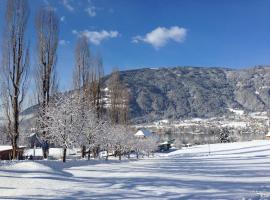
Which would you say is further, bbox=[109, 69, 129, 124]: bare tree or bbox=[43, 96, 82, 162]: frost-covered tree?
bbox=[109, 69, 129, 124]: bare tree

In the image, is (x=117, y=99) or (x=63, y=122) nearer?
(x=63, y=122)

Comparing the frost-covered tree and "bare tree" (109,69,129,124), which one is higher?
"bare tree" (109,69,129,124)

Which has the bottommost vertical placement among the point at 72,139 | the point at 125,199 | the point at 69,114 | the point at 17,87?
the point at 125,199

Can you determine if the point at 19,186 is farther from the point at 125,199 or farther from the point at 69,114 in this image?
the point at 69,114

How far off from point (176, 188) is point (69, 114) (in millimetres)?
21495

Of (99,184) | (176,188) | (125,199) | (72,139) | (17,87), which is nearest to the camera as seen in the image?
(125,199)

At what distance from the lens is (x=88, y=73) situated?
4644cm

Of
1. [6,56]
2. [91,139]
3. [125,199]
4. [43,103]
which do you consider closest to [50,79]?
[43,103]

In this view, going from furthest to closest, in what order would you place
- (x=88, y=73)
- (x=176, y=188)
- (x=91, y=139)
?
(x=88, y=73), (x=91, y=139), (x=176, y=188)

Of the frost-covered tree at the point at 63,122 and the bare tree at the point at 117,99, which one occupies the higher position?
the bare tree at the point at 117,99

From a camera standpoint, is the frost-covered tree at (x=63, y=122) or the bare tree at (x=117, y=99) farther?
the bare tree at (x=117, y=99)

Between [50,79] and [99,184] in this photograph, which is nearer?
[99,184]

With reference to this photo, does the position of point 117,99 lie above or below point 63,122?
above

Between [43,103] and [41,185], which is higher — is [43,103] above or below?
above
